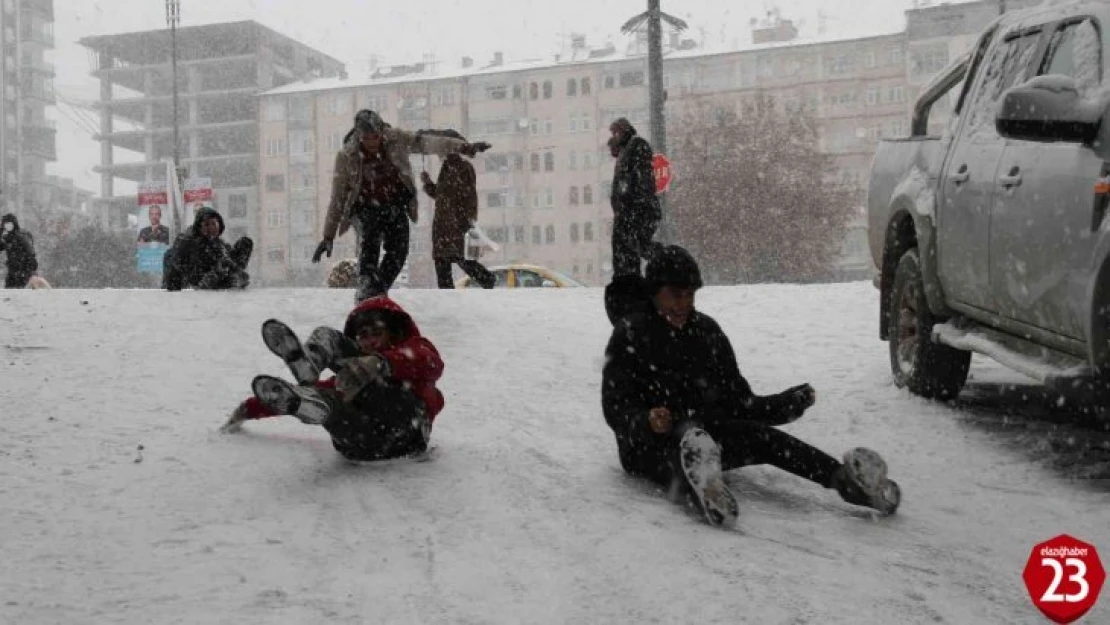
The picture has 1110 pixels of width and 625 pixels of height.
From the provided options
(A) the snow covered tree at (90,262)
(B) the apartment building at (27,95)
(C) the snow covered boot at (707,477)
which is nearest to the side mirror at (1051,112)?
(C) the snow covered boot at (707,477)

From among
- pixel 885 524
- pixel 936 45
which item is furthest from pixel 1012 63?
pixel 936 45

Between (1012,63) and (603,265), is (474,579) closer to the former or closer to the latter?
(1012,63)

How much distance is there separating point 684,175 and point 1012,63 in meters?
39.2

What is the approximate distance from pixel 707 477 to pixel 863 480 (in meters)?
0.72

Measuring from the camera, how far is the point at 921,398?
7.18 metres

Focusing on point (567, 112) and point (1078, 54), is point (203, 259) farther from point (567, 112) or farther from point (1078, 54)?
point (567, 112)

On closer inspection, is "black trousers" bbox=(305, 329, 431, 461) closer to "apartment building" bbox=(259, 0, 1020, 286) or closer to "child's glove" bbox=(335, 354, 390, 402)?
"child's glove" bbox=(335, 354, 390, 402)

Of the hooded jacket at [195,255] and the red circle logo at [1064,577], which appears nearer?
the red circle logo at [1064,577]

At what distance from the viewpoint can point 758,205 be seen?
4344cm

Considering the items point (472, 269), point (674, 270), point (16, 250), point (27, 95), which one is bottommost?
point (674, 270)

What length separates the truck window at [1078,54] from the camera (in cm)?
533

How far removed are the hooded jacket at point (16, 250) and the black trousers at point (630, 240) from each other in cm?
939

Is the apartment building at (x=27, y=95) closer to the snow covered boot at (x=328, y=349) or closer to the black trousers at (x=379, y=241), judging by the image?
the black trousers at (x=379, y=241)

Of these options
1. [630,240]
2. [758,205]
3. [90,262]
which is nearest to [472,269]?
[630,240]
